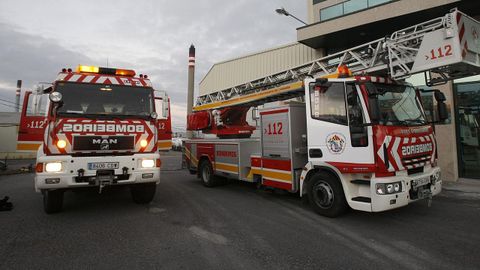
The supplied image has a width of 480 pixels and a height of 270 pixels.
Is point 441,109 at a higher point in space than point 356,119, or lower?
higher

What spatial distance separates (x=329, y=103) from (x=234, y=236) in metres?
2.92

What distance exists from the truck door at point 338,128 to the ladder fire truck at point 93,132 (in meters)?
3.21

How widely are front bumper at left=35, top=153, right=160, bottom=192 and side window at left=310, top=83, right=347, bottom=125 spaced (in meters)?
3.34

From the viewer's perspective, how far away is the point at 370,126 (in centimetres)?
474

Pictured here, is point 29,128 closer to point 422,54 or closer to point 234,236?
point 234,236

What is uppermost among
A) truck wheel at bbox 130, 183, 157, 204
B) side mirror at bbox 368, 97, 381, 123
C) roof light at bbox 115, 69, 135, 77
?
roof light at bbox 115, 69, 135, 77

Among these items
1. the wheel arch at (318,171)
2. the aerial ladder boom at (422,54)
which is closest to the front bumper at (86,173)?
the wheel arch at (318,171)

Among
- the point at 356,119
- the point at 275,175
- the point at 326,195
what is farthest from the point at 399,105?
the point at 275,175

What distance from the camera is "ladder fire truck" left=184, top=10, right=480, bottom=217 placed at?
183 inches

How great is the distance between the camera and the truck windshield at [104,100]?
5574 mm

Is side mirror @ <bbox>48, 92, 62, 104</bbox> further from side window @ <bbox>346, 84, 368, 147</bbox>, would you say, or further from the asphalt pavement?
side window @ <bbox>346, 84, 368, 147</bbox>

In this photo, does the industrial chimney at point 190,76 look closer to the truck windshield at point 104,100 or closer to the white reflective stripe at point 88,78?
the truck windshield at point 104,100

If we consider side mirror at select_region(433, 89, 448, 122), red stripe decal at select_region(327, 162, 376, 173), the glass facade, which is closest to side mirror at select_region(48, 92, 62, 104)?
red stripe decal at select_region(327, 162, 376, 173)

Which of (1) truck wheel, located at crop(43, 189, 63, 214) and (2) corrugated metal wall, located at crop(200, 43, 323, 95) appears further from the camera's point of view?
(2) corrugated metal wall, located at crop(200, 43, 323, 95)
